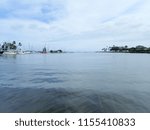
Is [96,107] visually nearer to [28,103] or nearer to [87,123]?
[28,103]

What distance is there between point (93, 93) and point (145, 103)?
4.60 metres

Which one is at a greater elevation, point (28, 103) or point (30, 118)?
point (30, 118)

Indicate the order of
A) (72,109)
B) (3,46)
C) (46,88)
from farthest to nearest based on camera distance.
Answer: (3,46)
(46,88)
(72,109)

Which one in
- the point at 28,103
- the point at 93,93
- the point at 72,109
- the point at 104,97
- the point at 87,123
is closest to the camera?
the point at 87,123

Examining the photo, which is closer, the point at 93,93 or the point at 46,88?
the point at 93,93

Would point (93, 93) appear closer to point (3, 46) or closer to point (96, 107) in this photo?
point (96, 107)

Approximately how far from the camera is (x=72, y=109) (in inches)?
541

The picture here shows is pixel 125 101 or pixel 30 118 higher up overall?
pixel 30 118

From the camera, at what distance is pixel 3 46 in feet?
630

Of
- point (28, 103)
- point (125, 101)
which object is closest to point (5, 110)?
point (28, 103)

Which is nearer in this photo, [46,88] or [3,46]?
[46,88]

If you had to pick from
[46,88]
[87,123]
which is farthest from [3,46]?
[87,123]

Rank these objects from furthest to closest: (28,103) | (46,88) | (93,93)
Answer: (46,88) → (93,93) → (28,103)

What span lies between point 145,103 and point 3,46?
19095 centimetres
